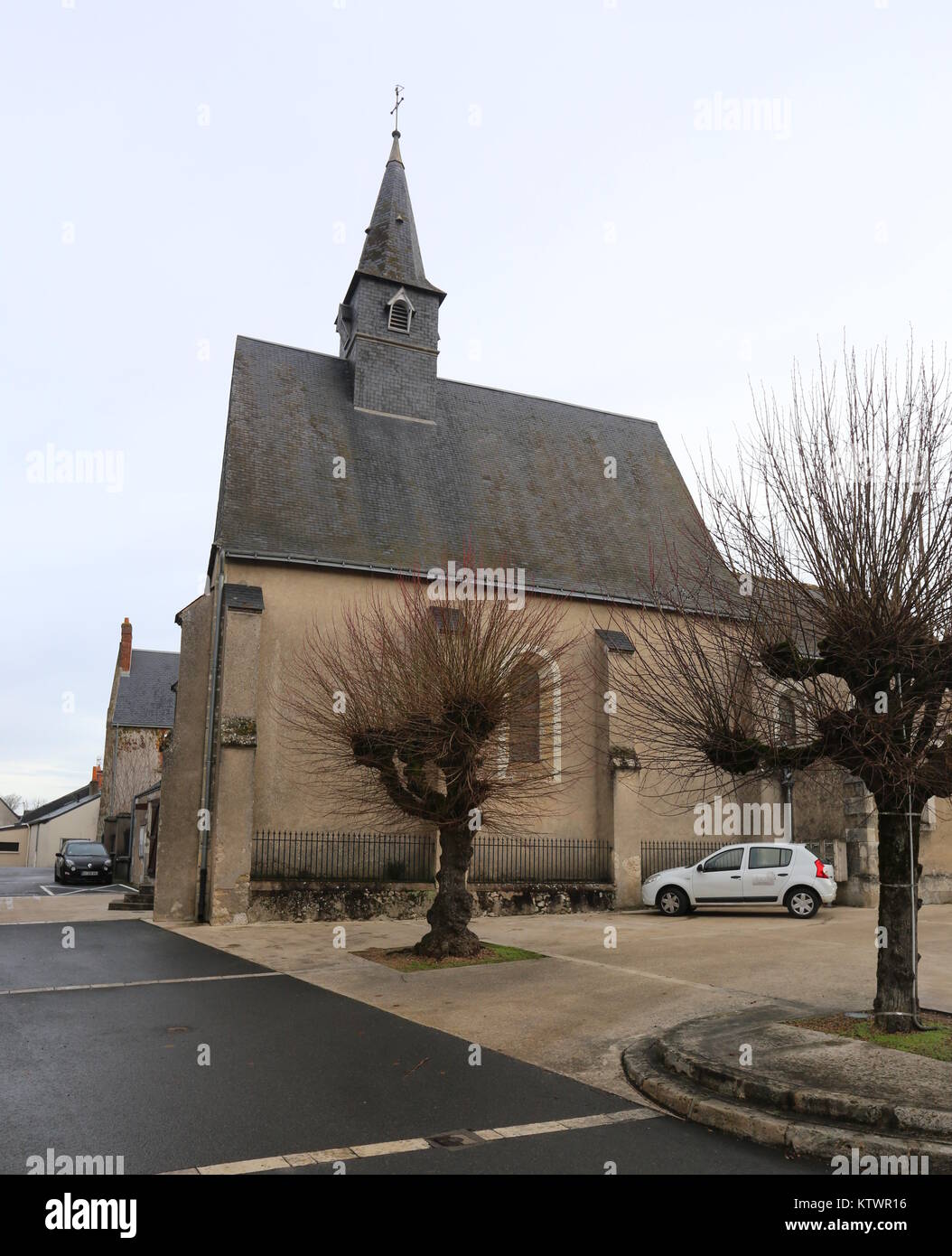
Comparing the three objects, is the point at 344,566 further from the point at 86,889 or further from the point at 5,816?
the point at 5,816

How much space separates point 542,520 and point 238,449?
6.93 meters

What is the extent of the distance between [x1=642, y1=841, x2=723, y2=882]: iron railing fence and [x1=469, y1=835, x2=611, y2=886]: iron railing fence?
3.77ft

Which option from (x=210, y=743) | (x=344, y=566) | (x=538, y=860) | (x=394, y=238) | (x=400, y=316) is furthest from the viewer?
(x=394, y=238)

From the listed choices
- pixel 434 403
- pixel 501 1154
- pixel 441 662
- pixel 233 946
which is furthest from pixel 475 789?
pixel 434 403

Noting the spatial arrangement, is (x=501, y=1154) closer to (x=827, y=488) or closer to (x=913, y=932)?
(x=913, y=932)

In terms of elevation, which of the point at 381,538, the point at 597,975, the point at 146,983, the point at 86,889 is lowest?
the point at 86,889

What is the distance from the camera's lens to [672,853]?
2000 centimetres

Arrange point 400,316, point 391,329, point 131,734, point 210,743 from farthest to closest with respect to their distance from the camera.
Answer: point 131,734 < point 400,316 < point 391,329 < point 210,743

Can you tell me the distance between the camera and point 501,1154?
4.87 meters

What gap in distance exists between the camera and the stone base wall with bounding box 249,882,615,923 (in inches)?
618

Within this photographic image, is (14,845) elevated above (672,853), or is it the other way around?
(672,853)

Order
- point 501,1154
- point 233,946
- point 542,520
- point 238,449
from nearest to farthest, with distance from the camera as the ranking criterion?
point 501,1154, point 233,946, point 238,449, point 542,520

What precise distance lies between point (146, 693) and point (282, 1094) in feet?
132

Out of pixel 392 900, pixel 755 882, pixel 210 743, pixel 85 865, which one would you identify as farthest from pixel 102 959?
pixel 85 865
